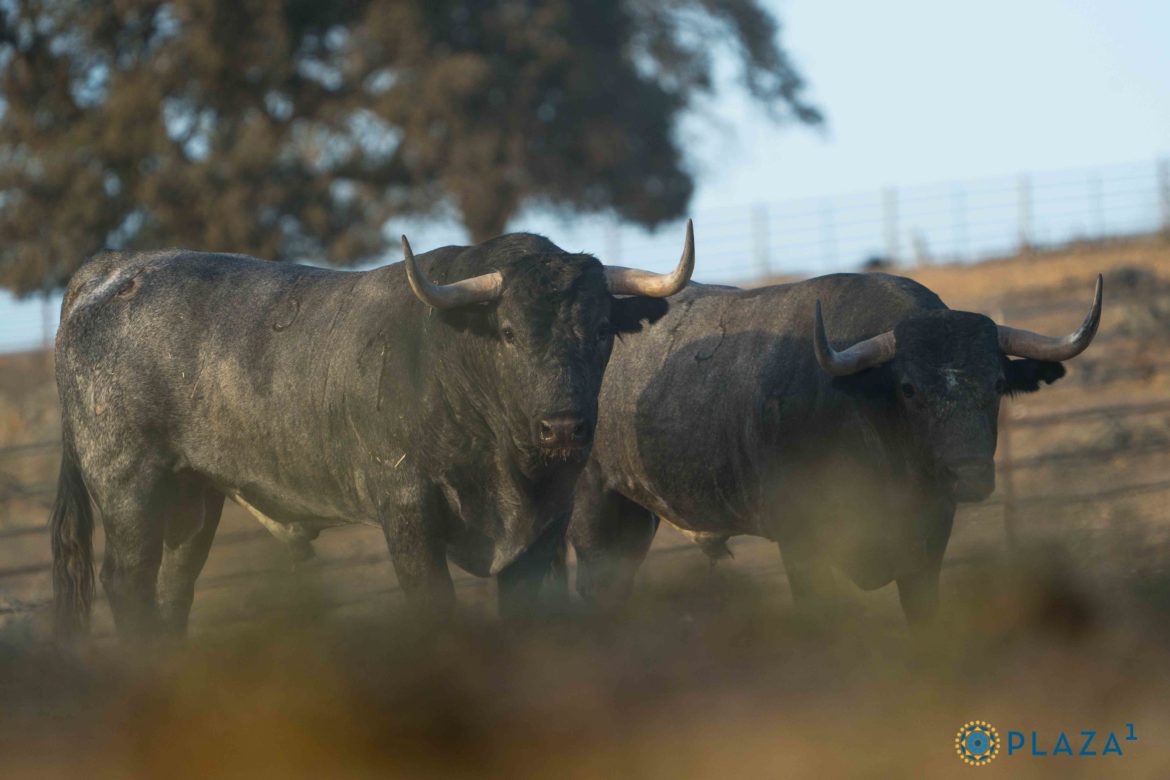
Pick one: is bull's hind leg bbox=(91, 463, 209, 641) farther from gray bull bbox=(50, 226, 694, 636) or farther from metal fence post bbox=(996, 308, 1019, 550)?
metal fence post bbox=(996, 308, 1019, 550)

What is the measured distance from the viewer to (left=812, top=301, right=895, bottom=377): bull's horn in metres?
6.14

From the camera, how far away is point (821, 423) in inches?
256

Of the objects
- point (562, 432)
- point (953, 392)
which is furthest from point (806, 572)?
point (562, 432)

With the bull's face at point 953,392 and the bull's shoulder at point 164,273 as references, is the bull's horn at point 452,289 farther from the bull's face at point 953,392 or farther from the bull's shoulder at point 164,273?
the bull's face at point 953,392

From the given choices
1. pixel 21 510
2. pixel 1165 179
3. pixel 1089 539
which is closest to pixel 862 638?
pixel 1089 539

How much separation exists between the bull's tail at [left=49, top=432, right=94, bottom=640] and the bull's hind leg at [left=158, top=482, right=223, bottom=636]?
1.13 ft

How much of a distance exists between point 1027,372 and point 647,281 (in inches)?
65.9

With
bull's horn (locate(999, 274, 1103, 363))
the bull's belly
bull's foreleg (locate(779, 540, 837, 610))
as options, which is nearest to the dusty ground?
bull's foreleg (locate(779, 540, 837, 610))

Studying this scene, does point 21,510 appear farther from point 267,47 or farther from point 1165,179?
point 1165,179

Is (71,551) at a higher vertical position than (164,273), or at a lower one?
lower

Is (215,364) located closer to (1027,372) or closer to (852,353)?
(852,353)

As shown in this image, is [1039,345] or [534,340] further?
[1039,345]

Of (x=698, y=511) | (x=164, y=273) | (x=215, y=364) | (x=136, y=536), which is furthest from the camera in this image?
(x=698, y=511)

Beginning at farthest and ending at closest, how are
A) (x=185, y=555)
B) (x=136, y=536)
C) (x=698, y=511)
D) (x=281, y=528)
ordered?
(x=698, y=511) → (x=185, y=555) → (x=281, y=528) → (x=136, y=536)
